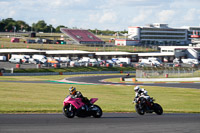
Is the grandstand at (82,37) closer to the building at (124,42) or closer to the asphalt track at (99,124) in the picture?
the building at (124,42)

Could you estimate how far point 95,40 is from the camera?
586 feet

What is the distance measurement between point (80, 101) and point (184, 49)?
13947 centimetres

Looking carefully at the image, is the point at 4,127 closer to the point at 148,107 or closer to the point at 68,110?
the point at 68,110

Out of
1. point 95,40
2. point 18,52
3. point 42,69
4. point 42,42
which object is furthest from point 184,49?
point 42,69

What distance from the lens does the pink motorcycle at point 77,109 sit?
68.2ft

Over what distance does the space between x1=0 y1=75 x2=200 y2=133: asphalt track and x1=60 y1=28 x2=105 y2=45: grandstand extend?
149592mm

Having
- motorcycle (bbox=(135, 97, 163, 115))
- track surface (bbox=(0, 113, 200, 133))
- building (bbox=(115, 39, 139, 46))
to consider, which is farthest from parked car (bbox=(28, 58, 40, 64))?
building (bbox=(115, 39, 139, 46))

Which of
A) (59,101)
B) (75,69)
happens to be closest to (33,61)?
(75,69)

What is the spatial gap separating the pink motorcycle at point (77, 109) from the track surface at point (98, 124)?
0.93 feet

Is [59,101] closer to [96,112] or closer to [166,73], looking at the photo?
[96,112]

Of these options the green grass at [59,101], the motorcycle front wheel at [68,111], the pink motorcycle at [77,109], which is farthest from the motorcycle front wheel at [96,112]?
the green grass at [59,101]

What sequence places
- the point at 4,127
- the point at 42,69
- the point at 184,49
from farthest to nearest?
the point at 184,49 → the point at 42,69 → the point at 4,127

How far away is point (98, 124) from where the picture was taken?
19359mm

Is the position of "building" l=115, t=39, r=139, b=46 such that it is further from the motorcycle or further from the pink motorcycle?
the pink motorcycle
